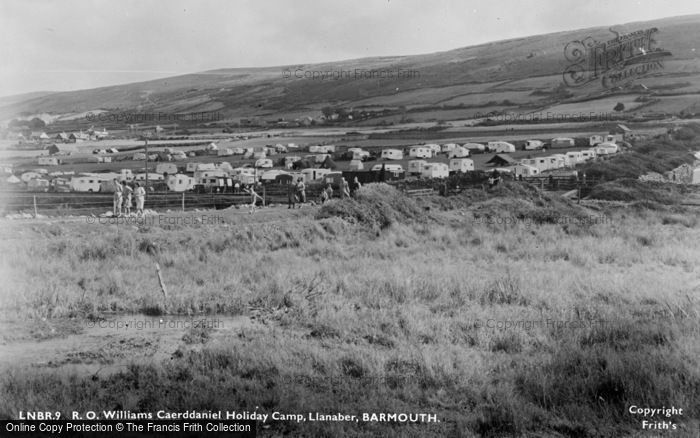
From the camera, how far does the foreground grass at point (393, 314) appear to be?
5.52 metres

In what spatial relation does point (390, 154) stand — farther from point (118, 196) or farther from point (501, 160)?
point (118, 196)

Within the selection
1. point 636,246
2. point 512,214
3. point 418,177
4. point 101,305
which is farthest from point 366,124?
point 101,305

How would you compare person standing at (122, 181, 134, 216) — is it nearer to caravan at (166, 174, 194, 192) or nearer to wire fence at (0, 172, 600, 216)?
wire fence at (0, 172, 600, 216)

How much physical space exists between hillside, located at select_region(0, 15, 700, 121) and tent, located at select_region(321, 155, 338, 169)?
5875mm

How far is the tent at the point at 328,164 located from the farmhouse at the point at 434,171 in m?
5.21

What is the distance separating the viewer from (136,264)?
1370cm

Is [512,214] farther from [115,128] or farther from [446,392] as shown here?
[115,128]

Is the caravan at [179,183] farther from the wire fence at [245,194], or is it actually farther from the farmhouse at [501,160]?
the farmhouse at [501,160]

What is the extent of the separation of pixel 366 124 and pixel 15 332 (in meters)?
35.6

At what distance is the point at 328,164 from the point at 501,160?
10414 millimetres

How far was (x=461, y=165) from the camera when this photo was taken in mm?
34125

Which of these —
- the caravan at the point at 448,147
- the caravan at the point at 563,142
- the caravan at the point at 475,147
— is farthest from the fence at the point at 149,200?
the caravan at the point at 563,142

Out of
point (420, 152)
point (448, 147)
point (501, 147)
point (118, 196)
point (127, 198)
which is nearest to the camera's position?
point (118, 196)

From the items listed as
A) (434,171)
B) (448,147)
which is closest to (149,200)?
(434,171)
